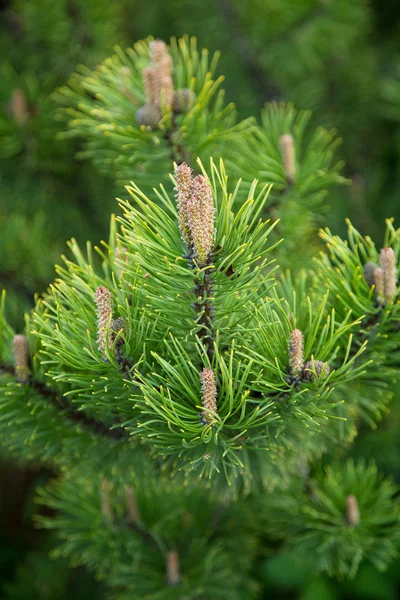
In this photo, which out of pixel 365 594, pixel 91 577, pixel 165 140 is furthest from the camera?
pixel 91 577

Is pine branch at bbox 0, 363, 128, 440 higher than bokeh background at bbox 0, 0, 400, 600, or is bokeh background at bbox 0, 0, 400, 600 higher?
bokeh background at bbox 0, 0, 400, 600

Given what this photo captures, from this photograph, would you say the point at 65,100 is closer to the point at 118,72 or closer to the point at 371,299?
the point at 118,72

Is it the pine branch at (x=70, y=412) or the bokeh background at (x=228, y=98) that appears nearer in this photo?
the pine branch at (x=70, y=412)

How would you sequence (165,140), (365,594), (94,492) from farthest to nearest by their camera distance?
(365,594) → (94,492) → (165,140)

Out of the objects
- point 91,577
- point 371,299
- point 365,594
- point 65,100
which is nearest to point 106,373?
point 371,299

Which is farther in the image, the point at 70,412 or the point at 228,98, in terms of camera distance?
the point at 228,98

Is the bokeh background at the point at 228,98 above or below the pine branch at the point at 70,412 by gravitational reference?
Result: above

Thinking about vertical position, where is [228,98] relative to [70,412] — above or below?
above

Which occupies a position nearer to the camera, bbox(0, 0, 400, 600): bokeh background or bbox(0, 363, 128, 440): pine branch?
bbox(0, 363, 128, 440): pine branch
